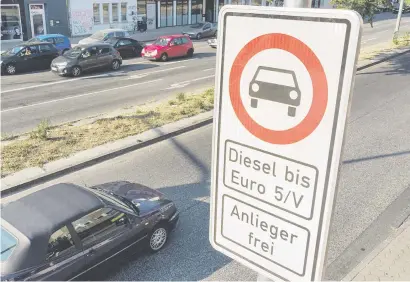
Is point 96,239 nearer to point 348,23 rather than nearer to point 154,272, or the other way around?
point 154,272

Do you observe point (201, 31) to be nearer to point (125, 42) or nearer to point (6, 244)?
point (125, 42)

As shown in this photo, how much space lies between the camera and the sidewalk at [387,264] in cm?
568

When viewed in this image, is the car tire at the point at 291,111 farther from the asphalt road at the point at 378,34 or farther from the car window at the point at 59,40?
the asphalt road at the point at 378,34

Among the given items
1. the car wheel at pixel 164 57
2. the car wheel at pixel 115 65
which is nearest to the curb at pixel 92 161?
the car wheel at pixel 115 65

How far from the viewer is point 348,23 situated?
4.39ft

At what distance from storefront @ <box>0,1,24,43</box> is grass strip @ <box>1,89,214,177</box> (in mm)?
18371

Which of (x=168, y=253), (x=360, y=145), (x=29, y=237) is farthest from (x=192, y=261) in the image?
(x=360, y=145)

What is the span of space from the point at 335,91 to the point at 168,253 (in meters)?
5.54

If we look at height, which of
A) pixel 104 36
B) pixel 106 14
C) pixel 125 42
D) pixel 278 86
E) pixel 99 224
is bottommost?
pixel 99 224

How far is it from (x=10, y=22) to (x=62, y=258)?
26.8 meters

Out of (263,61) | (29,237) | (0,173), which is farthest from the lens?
(0,173)

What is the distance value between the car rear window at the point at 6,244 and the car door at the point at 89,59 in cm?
1580

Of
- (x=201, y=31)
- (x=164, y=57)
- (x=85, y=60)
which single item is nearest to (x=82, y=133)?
(x=85, y=60)

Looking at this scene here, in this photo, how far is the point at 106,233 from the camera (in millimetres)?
5848
